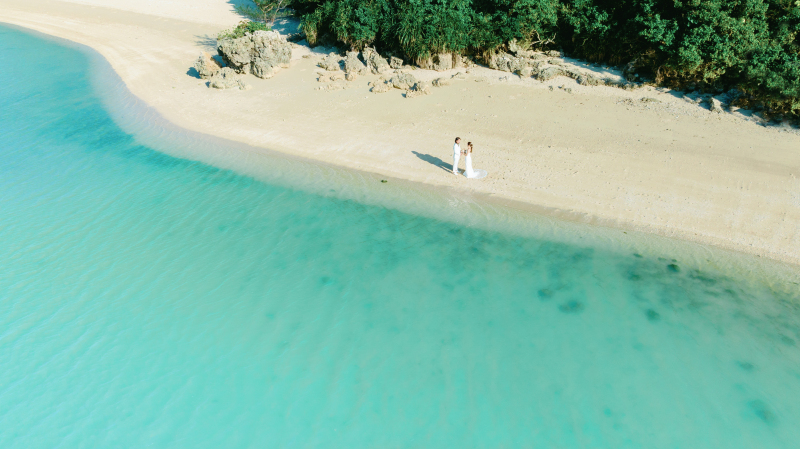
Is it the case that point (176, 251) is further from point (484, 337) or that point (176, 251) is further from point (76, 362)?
point (484, 337)

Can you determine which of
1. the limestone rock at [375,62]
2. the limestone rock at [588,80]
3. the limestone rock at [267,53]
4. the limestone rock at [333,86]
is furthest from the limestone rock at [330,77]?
the limestone rock at [588,80]

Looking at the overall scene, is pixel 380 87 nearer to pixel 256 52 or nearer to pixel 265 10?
pixel 256 52

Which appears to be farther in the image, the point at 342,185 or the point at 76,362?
the point at 342,185

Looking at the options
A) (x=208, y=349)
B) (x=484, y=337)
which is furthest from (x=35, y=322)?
(x=484, y=337)

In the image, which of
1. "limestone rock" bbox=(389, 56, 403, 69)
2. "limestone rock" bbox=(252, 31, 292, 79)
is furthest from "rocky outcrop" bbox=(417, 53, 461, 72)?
"limestone rock" bbox=(252, 31, 292, 79)

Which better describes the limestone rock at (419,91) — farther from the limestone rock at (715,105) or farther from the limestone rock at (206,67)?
the limestone rock at (715,105)

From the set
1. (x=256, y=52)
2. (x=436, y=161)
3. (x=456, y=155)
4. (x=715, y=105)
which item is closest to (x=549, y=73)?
(x=715, y=105)
